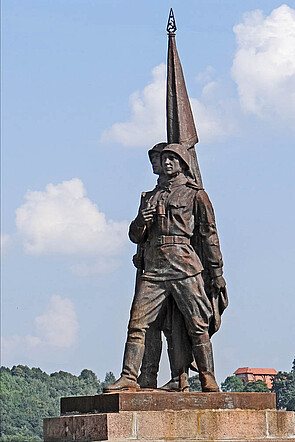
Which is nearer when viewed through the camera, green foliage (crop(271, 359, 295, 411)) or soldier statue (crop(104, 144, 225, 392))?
soldier statue (crop(104, 144, 225, 392))

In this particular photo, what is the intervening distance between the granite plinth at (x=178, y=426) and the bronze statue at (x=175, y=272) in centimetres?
67

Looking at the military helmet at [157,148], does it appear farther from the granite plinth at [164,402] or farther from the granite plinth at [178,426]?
the granite plinth at [178,426]

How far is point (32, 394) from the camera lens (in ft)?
366

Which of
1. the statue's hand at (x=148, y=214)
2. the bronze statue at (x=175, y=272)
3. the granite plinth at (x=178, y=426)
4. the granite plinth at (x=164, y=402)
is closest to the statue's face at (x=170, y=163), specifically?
the bronze statue at (x=175, y=272)

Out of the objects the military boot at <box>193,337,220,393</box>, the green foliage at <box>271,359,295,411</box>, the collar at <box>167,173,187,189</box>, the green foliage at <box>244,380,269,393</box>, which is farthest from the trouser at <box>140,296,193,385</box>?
the green foliage at <box>244,380,269,393</box>

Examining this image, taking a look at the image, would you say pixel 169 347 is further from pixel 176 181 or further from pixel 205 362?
pixel 176 181

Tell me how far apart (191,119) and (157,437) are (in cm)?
495

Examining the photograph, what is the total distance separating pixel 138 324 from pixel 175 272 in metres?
0.86

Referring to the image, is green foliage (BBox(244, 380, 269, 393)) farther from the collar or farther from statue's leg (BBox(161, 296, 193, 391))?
the collar

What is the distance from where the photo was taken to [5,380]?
116 meters

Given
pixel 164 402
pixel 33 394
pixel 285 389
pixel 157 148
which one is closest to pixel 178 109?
pixel 157 148

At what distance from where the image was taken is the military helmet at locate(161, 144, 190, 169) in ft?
51.5

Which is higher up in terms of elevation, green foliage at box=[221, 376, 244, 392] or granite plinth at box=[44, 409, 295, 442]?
green foliage at box=[221, 376, 244, 392]

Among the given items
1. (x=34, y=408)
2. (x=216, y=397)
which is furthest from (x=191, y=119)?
(x=34, y=408)
